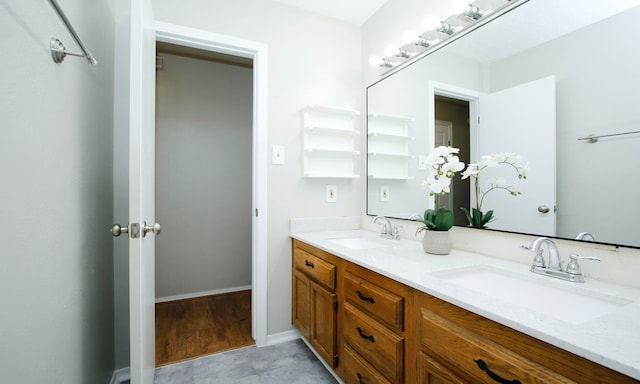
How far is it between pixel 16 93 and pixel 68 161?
0.37m

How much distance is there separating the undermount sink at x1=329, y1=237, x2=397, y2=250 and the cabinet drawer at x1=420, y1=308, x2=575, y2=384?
809mm

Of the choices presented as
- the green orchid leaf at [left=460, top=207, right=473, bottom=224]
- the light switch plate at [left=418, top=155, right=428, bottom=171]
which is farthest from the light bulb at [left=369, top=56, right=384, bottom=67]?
the green orchid leaf at [left=460, top=207, right=473, bottom=224]

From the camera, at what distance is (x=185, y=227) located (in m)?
2.86

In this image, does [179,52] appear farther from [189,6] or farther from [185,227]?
[185,227]

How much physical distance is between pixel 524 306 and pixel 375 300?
0.51 m

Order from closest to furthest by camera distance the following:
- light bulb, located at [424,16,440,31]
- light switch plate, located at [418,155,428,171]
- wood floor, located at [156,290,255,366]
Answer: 1. light bulb, located at [424,16,440,31]
2. light switch plate, located at [418,155,428,171]
3. wood floor, located at [156,290,255,366]

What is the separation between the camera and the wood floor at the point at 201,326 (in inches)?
76.2

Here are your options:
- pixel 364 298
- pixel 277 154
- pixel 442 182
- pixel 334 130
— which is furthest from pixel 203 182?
pixel 442 182

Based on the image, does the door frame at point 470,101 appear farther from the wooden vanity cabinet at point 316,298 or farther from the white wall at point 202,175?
the white wall at point 202,175

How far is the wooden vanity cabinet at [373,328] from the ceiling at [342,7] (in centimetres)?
187

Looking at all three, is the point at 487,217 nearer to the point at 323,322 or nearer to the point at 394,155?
the point at 394,155

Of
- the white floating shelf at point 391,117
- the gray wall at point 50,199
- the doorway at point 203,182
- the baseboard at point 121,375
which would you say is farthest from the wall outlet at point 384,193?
the baseboard at point 121,375

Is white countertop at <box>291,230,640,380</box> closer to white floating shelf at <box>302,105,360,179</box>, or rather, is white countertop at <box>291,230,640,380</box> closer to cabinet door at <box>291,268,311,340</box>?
cabinet door at <box>291,268,311,340</box>

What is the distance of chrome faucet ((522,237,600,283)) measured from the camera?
93 centimetres
